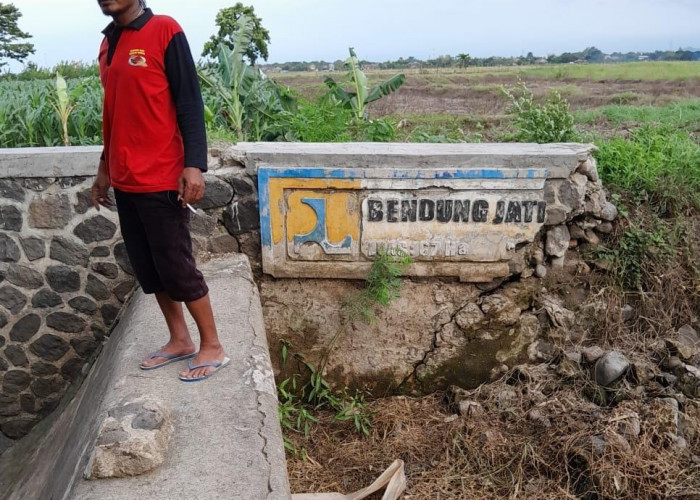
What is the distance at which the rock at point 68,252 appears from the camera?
4016 mm

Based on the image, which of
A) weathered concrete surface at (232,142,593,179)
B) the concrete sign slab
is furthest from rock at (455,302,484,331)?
weathered concrete surface at (232,142,593,179)

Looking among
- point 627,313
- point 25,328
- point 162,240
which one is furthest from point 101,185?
point 627,313

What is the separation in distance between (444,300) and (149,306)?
6.09ft

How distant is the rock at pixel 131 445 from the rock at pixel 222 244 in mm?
1835

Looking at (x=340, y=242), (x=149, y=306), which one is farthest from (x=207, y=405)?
(x=340, y=242)

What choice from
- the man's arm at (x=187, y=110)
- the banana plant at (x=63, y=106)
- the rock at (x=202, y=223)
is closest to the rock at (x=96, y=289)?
the rock at (x=202, y=223)

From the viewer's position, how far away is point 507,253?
407 centimetres

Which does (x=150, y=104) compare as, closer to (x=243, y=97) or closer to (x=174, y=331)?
(x=174, y=331)

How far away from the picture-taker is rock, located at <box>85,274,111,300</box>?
4113mm

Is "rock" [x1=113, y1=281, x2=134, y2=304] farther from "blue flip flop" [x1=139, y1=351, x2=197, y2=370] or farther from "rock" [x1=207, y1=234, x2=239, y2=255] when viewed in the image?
"blue flip flop" [x1=139, y1=351, x2=197, y2=370]

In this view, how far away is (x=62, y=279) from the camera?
4094mm

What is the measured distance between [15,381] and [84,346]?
0.54 m

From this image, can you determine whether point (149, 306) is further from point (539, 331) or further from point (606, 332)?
point (606, 332)

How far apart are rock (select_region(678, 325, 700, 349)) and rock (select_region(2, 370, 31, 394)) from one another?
4239 mm
